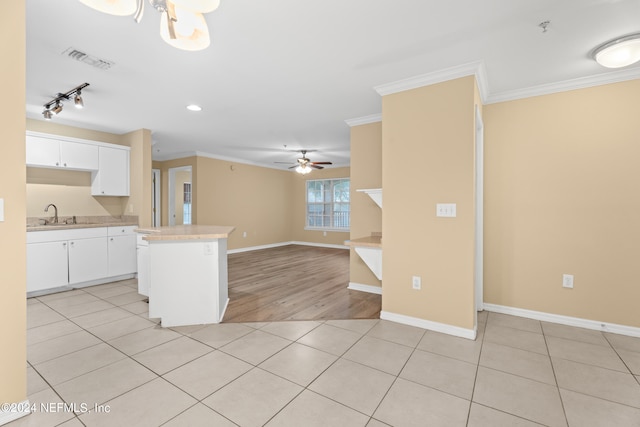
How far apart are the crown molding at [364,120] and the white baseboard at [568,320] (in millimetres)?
2638

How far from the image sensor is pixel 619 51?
2172 millimetres

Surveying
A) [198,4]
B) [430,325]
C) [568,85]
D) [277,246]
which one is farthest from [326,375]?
[277,246]

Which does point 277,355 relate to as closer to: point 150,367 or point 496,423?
point 150,367

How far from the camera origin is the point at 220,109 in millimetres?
3725

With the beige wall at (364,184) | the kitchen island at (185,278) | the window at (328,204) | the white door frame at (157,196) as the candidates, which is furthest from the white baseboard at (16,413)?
the window at (328,204)

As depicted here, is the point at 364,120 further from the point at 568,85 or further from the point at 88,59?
the point at 88,59

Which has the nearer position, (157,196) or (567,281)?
(567,281)

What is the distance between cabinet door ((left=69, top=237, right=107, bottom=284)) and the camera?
4023 mm

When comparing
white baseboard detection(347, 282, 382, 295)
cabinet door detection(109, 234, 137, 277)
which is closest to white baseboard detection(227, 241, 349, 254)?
cabinet door detection(109, 234, 137, 277)

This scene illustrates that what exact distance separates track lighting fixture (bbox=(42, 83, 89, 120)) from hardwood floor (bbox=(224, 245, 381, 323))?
8.89 ft

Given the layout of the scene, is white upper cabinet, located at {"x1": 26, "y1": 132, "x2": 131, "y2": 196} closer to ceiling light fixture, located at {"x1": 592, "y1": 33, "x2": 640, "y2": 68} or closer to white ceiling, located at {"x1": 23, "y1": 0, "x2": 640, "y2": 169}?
white ceiling, located at {"x1": 23, "y1": 0, "x2": 640, "y2": 169}

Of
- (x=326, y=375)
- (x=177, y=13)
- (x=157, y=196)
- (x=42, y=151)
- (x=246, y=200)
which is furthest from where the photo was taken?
(x=246, y=200)

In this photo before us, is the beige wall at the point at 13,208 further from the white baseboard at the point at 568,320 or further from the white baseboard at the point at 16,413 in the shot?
the white baseboard at the point at 568,320

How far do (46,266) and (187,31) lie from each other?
4012mm
